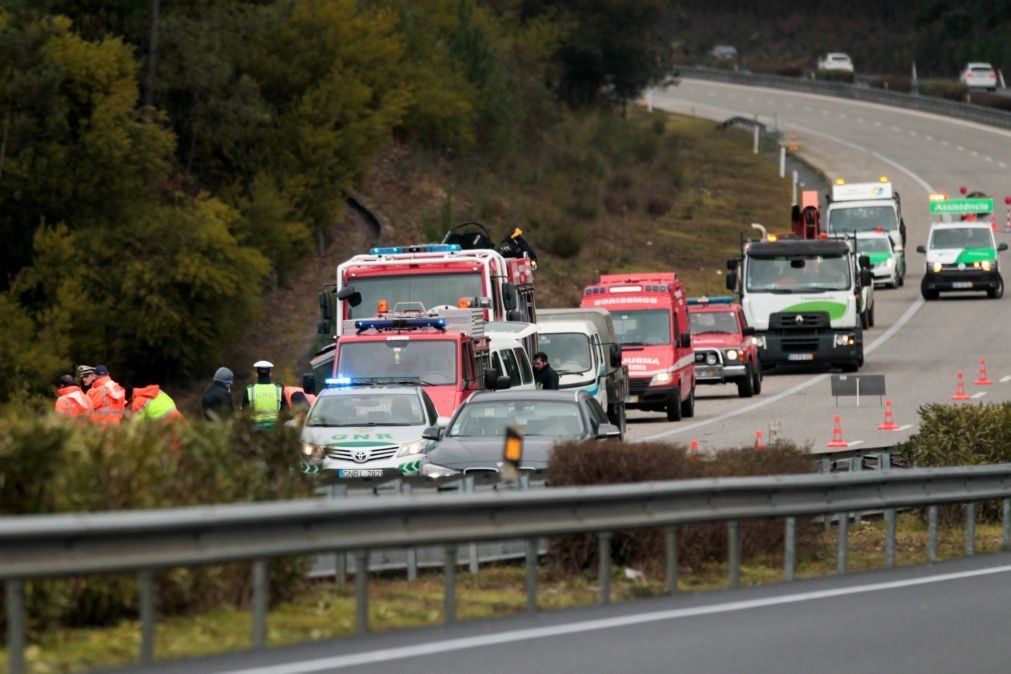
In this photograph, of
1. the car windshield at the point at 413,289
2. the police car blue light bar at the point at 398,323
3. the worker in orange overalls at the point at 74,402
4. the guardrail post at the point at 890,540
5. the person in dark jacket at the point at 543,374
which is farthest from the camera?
the car windshield at the point at 413,289

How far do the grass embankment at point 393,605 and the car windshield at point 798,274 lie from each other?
23.4m

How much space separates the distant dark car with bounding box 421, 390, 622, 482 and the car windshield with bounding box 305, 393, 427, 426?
1.38m

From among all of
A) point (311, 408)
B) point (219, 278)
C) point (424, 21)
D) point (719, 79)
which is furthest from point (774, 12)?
point (311, 408)

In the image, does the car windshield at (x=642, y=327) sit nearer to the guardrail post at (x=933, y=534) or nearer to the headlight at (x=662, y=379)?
the headlight at (x=662, y=379)

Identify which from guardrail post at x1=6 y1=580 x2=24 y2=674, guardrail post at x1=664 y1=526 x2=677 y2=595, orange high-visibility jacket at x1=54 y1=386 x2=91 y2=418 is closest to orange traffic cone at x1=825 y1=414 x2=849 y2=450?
orange high-visibility jacket at x1=54 y1=386 x2=91 y2=418

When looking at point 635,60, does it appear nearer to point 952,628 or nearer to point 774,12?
point 774,12

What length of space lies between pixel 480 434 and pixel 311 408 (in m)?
2.74

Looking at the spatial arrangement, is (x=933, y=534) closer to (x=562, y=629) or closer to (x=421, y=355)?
(x=562, y=629)

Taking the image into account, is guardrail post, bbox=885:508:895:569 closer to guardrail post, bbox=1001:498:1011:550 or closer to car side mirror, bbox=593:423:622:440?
guardrail post, bbox=1001:498:1011:550

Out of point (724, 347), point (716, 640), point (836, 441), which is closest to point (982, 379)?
point (724, 347)

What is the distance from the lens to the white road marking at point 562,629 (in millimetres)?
9258

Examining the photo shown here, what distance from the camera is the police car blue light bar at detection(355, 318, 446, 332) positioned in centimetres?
2383

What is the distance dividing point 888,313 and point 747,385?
1803 cm

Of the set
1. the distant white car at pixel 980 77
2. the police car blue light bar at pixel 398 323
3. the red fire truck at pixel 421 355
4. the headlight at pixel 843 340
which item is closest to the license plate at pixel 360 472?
the red fire truck at pixel 421 355
